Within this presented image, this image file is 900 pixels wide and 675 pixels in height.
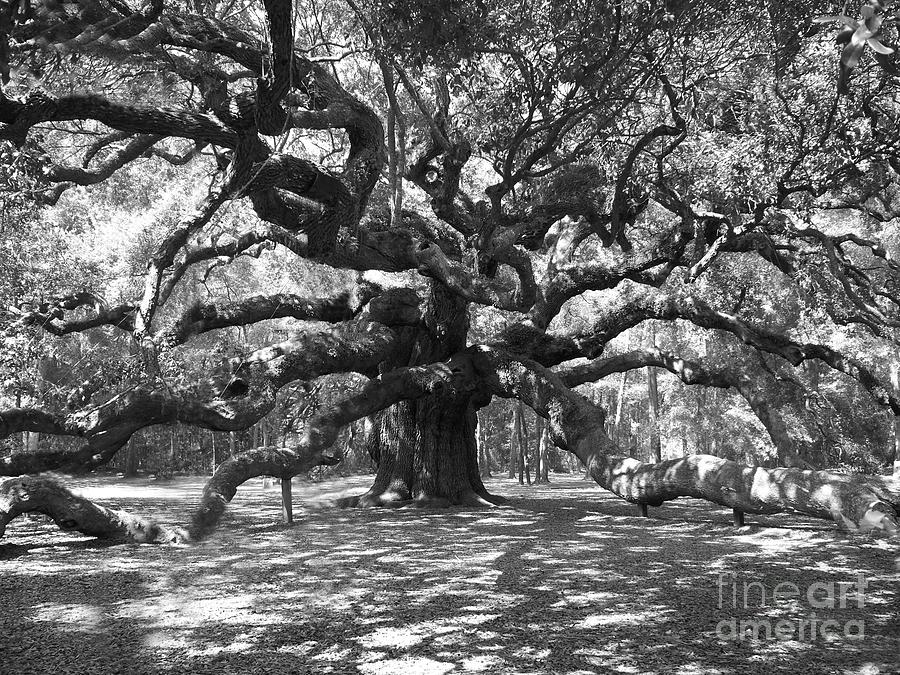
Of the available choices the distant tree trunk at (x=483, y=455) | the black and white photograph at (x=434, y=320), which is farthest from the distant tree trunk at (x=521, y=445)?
the distant tree trunk at (x=483, y=455)

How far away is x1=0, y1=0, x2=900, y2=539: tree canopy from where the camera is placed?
21.2ft

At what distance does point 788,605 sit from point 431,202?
8388 mm

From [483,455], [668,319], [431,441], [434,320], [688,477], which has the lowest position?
[483,455]

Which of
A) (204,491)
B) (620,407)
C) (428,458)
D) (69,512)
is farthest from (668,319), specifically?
(620,407)

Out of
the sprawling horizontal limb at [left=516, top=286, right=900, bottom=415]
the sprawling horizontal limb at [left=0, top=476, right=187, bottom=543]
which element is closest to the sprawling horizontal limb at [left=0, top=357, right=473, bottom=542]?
the sprawling horizontal limb at [left=0, top=476, right=187, bottom=543]

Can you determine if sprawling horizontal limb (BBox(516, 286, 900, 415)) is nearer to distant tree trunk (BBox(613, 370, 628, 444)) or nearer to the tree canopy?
the tree canopy

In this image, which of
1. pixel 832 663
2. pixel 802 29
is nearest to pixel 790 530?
pixel 832 663

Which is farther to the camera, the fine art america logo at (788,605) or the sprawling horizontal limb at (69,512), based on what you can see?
the sprawling horizontal limb at (69,512)

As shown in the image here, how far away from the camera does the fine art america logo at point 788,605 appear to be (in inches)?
183

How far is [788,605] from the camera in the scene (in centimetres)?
534

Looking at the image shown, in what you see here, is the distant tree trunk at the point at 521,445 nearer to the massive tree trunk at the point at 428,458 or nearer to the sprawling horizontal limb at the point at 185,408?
the massive tree trunk at the point at 428,458

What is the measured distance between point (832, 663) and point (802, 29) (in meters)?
7.03

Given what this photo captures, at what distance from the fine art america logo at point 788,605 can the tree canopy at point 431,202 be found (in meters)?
0.74

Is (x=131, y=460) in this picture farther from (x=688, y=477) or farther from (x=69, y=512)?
(x=688, y=477)
